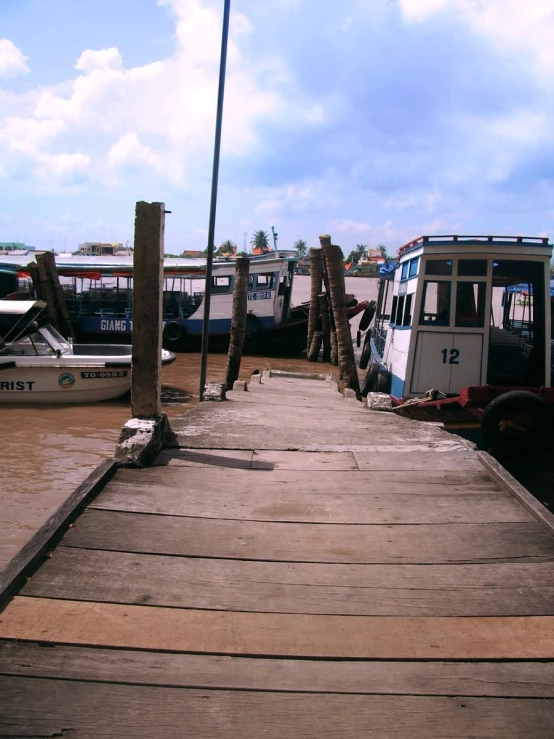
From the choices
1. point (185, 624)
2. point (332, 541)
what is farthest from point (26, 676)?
point (332, 541)

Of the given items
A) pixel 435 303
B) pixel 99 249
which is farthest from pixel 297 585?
pixel 99 249

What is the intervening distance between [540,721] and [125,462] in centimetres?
246

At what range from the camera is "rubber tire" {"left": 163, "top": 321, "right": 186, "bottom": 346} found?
21156 mm

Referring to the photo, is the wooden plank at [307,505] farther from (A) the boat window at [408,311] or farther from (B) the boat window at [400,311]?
(B) the boat window at [400,311]

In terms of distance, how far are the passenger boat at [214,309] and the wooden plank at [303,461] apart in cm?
1644

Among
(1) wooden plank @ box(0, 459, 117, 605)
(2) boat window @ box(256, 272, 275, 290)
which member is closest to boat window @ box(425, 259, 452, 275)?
(1) wooden plank @ box(0, 459, 117, 605)

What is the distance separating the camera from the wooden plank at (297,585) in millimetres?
2195

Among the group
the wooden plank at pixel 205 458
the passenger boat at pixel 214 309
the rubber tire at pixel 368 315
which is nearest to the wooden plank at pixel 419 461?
the wooden plank at pixel 205 458

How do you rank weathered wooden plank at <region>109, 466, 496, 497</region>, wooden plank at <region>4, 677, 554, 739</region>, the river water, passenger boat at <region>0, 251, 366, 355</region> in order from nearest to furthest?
wooden plank at <region>4, 677, 554, 739</region>, weathered wooden plank at <region>109, 466, 496, 497</region>, the river water, passenger boat at <region>0, 251, 366, 355</region>

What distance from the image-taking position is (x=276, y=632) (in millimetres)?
2039

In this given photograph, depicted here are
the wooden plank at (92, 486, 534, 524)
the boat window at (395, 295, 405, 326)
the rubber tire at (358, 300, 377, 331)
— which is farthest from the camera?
the rubber tire at (358, 300, 377, 331)

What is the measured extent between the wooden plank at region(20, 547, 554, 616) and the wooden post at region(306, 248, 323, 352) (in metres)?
16.6

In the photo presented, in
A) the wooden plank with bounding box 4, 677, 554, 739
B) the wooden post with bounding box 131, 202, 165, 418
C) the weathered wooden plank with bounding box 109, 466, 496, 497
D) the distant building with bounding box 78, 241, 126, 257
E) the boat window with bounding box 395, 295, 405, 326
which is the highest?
the distant building with bounding box 78, 241, 126, 257

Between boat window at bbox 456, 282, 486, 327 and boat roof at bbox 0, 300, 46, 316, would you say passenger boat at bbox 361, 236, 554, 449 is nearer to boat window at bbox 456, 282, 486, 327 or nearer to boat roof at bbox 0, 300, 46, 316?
boat window at bbox 456, 282, 486, 327
